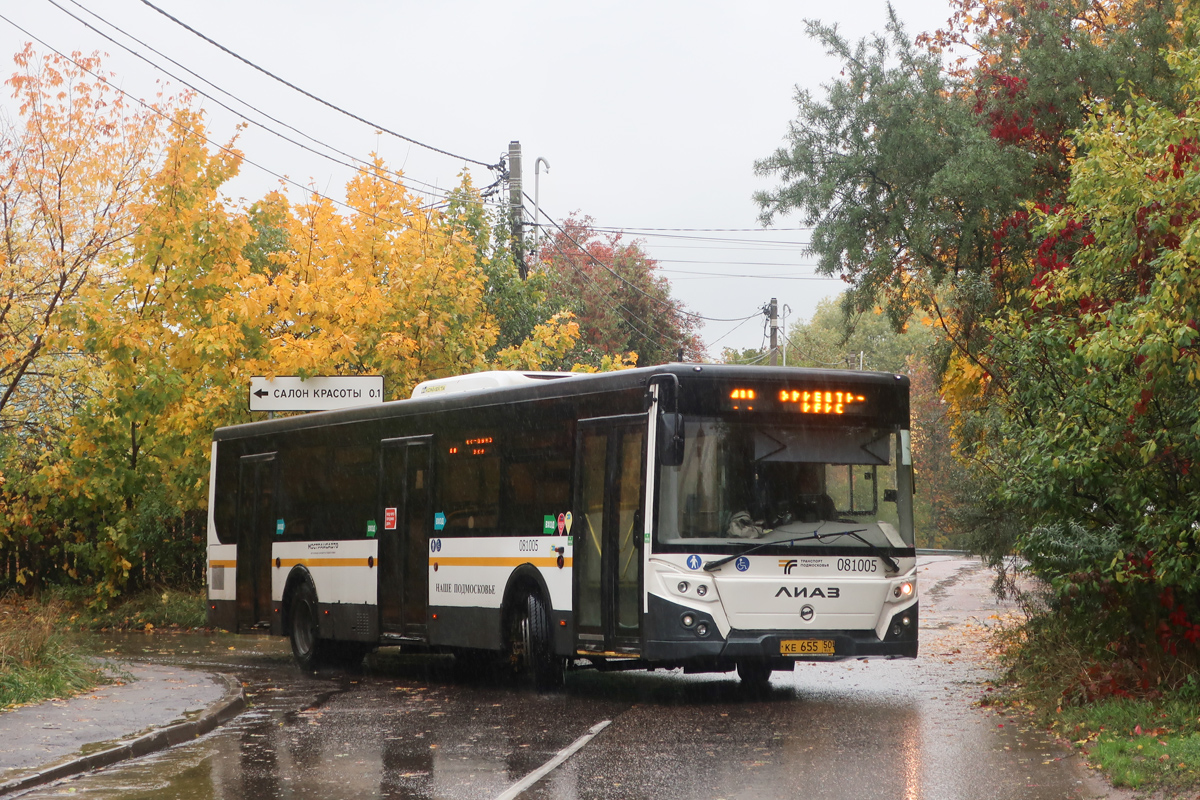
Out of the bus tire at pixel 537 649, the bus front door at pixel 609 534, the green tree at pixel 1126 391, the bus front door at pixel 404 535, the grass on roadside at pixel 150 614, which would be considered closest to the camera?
the green tree at pixel 1126 391

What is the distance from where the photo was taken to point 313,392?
21.7m

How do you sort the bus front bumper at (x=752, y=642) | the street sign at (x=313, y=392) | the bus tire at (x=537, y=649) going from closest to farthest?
the bus front bumper at (x=752, y=642)
the bus tire at (x=537, y=649)
the street sign at (x=313, y=392)

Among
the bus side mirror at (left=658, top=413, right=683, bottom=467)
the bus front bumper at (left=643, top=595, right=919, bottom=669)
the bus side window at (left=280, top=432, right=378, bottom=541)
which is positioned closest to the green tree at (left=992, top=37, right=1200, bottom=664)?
the bus front bumper at (left=643, top=595, right=919, bottom=669)

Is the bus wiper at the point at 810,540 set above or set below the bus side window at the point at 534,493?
below

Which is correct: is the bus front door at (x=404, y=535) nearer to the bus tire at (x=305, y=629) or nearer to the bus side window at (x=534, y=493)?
the bus tire at (x=305, y=629)

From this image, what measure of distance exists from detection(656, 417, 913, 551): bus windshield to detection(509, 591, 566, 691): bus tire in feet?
6.79

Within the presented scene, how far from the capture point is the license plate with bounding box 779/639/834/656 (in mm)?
12609

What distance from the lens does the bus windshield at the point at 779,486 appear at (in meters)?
12.5

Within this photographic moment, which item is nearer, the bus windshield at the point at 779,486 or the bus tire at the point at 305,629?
the bus windshield at the point at 779,486

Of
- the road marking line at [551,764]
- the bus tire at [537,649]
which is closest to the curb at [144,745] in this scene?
the bus tire at [537,649]

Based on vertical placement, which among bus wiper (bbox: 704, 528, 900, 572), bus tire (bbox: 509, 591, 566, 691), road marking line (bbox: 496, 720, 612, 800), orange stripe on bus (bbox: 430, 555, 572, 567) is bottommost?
road marking line (bbox: 496, 720, 612, 800)

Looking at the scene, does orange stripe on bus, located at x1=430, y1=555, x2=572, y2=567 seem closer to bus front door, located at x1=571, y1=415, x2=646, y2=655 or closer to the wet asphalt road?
bus front door, located at x1=571, y1=415, x2=646, y2=655

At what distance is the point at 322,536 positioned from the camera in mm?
17641

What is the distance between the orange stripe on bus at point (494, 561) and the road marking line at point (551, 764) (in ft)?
7.63
